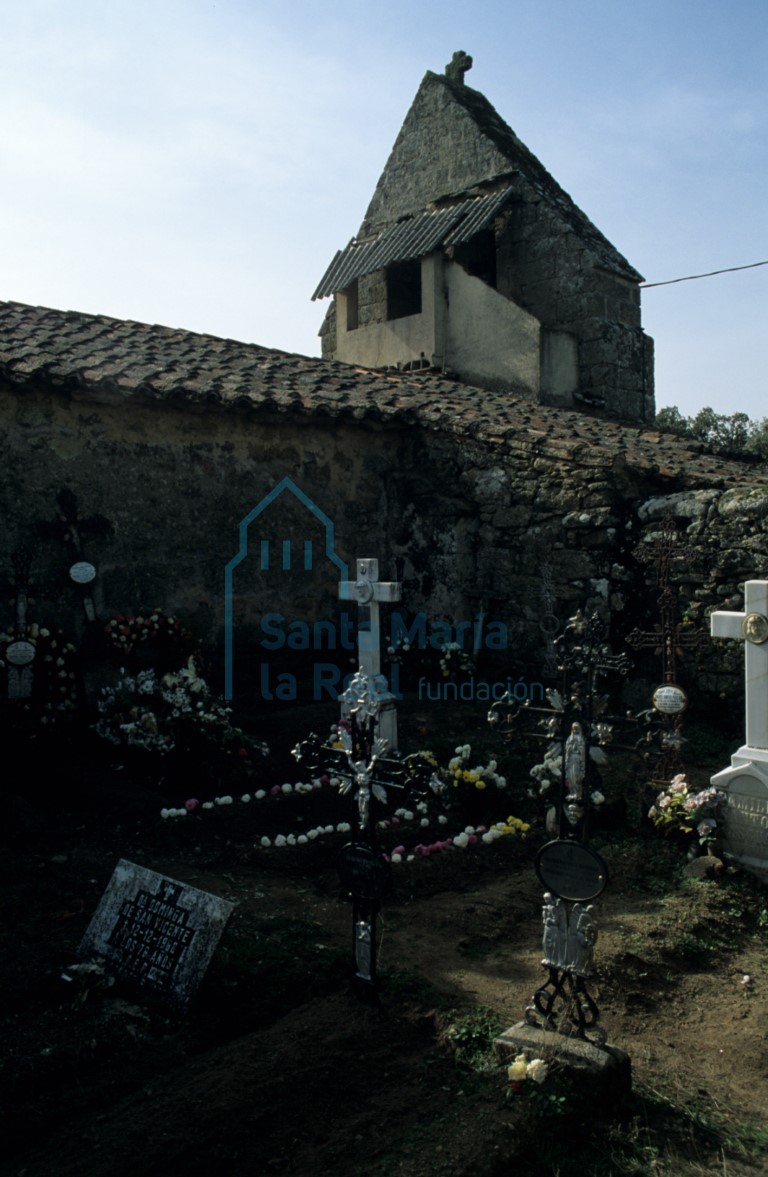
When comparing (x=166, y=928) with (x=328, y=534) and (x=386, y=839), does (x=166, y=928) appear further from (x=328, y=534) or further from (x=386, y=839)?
(x=328, y=534)

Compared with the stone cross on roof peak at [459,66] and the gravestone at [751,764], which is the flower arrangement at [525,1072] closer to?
the gravestone at [751,764]

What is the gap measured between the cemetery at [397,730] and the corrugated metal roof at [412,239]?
104mm

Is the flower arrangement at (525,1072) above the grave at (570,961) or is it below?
below

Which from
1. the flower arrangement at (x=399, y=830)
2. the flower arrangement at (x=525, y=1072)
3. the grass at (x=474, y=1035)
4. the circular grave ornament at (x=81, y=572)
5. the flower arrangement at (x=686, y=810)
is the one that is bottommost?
→ the grass at (x=474, y=1035)

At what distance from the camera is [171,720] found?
8383 mm

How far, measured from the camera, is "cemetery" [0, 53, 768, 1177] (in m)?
3.71

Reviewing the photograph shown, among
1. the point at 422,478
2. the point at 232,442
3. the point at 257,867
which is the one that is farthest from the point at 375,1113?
the point at 422,478

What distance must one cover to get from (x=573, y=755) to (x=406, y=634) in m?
5.74

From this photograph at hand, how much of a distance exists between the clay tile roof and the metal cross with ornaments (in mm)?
5532

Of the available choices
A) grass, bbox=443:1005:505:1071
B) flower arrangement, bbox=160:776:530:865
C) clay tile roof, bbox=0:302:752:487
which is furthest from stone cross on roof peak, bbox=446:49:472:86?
grass, bbox=443:1005:505:1071

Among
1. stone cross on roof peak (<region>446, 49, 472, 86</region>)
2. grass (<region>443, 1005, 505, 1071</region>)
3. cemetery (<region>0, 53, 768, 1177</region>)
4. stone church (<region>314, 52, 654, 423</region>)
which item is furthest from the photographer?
stone cross on roof peak (<region>446, 49, 472, 86</region>)

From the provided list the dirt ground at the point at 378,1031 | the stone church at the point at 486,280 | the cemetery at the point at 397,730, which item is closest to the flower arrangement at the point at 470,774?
the cemetery at the point at 397,730

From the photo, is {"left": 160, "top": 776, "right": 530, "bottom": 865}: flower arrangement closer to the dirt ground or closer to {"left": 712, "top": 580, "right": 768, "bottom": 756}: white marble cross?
the dirt ground

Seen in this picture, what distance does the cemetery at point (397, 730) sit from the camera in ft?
12.2
